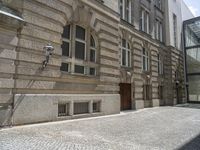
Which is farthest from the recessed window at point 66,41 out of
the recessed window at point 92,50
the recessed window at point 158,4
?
the recessed window at point 158,4

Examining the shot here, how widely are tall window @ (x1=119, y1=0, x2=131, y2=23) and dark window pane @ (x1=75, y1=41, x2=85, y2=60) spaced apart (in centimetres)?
637

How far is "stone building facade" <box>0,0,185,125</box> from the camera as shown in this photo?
8.35m

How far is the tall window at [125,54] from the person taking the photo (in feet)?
54.8

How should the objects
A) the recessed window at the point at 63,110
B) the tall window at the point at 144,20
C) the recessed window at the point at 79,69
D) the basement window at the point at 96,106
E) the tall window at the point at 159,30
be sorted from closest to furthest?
the recessed window at the point at 63,110, the recessed window at the point at 79,69, the basement window at the point at 96,106, the tall window at the point at 144,20, the tall window at the point at 159,30

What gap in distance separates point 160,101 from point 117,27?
11.1m

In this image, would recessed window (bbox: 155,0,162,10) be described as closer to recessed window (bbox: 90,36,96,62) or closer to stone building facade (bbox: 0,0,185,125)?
stone building facade (bbox: 0,0,185,125)

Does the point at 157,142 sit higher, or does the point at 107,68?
the point at 107,68

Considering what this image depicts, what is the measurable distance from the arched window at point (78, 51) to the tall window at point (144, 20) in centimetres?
890

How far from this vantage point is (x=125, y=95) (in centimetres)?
1691

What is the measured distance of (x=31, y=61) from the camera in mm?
8961

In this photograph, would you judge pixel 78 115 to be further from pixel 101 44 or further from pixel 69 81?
pixel 101 44

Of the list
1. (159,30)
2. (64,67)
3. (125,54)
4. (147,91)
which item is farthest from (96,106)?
(159,30)

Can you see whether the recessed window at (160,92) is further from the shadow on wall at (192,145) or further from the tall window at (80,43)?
the shadow on wall at (192,145)

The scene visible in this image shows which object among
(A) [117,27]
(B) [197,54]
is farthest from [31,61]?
(B) [197,54]
